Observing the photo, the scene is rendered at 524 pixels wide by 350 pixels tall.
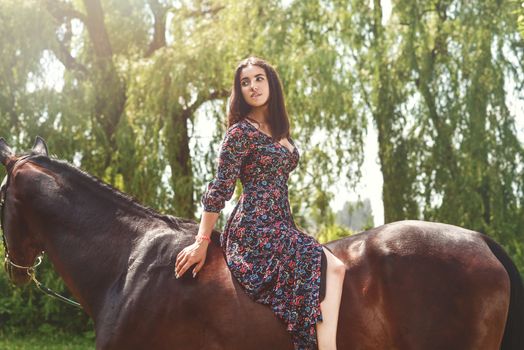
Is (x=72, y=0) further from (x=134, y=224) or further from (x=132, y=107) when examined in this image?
(x=134, y=224)

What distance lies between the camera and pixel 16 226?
3.66m

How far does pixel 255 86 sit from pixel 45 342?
7.46 metres

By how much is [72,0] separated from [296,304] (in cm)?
1051

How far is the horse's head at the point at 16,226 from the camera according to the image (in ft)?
11.9

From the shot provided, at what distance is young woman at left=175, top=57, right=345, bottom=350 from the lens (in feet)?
10.6

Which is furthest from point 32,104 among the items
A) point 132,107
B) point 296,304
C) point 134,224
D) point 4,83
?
point 296,304

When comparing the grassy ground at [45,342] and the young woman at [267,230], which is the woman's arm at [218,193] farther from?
the grassy ground at [45,342]

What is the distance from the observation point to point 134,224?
11.7ft

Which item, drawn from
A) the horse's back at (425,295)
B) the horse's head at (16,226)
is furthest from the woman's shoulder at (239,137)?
the horse's head at (16,226)

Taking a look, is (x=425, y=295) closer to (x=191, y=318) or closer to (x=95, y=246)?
(x=191, y=318)

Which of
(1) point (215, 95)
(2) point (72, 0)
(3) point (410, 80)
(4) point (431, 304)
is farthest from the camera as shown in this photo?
(2) point (72, 0)

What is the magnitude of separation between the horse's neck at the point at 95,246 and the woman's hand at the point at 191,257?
0.32 meters

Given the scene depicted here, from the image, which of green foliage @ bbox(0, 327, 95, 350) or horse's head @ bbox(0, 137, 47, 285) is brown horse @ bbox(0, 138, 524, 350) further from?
green foliage @ bbox(0, 327, 95, 350)

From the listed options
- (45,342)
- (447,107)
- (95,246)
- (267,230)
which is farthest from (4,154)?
(447,107)
